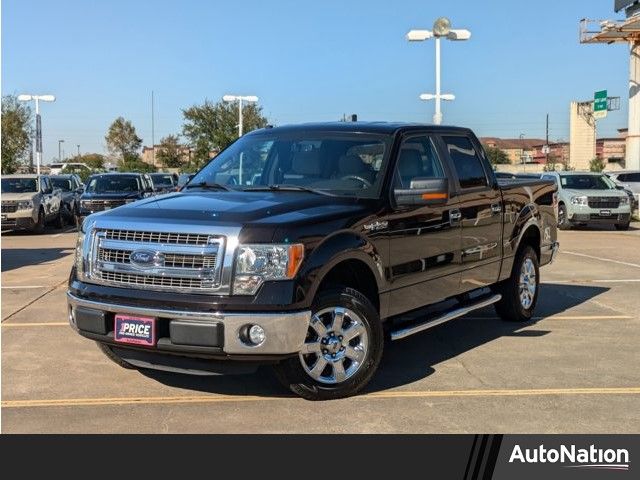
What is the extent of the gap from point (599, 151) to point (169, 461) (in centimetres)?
10726

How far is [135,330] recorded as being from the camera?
15.5 ft

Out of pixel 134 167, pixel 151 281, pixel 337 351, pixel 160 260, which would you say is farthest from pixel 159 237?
pixel 134 167

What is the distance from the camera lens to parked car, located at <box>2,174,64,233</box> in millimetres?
19328

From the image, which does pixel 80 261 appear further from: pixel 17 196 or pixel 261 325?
pixel 17 196

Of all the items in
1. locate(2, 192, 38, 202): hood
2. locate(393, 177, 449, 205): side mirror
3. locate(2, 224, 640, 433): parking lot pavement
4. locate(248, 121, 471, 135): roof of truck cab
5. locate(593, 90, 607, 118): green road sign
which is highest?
locate(593, 90, 607, 118): green road sign

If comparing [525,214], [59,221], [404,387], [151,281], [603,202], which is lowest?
[404,387]

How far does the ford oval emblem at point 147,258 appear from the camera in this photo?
15.5 feet

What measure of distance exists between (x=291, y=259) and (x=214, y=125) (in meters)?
Answer: 47.2

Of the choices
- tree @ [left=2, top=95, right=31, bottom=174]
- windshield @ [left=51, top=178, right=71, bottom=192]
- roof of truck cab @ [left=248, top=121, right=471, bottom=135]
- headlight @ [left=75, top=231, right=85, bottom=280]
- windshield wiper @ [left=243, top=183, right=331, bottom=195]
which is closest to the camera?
headlight @ [left=75, top=231, right=85, bottom=280]

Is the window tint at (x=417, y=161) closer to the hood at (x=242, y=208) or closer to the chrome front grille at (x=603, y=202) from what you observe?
the hood at (x=242, y=208)

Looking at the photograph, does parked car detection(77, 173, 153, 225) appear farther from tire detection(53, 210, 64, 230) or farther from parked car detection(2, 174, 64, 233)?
tire detection(53, 210, 64, 230)

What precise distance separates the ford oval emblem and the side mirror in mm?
1800

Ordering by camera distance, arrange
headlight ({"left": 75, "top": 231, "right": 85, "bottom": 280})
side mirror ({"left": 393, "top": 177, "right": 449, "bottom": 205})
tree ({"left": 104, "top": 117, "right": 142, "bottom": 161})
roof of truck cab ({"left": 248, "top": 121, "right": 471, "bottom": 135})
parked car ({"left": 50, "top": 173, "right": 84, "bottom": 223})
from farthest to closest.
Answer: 1. tree ({"left": 104, "top": 117, "right": 142, "bottom": 161})
2. parked car ({"left": 50, "top": 173, "right": 84, "bottom": 223})
3. roof of truck cab ({"left": 248, "top": 121, "right": 471, "bottom": 135})
4. side mirror ({"left": 393, "top": 177, "right": 449, "bottom": 205})
5. headlight ({"left": 75, "top": 231, "right": 85, "bottom": 280})

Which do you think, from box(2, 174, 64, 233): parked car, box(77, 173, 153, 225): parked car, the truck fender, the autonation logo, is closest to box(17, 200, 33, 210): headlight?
box(2, 174, 64, 233): parked car
